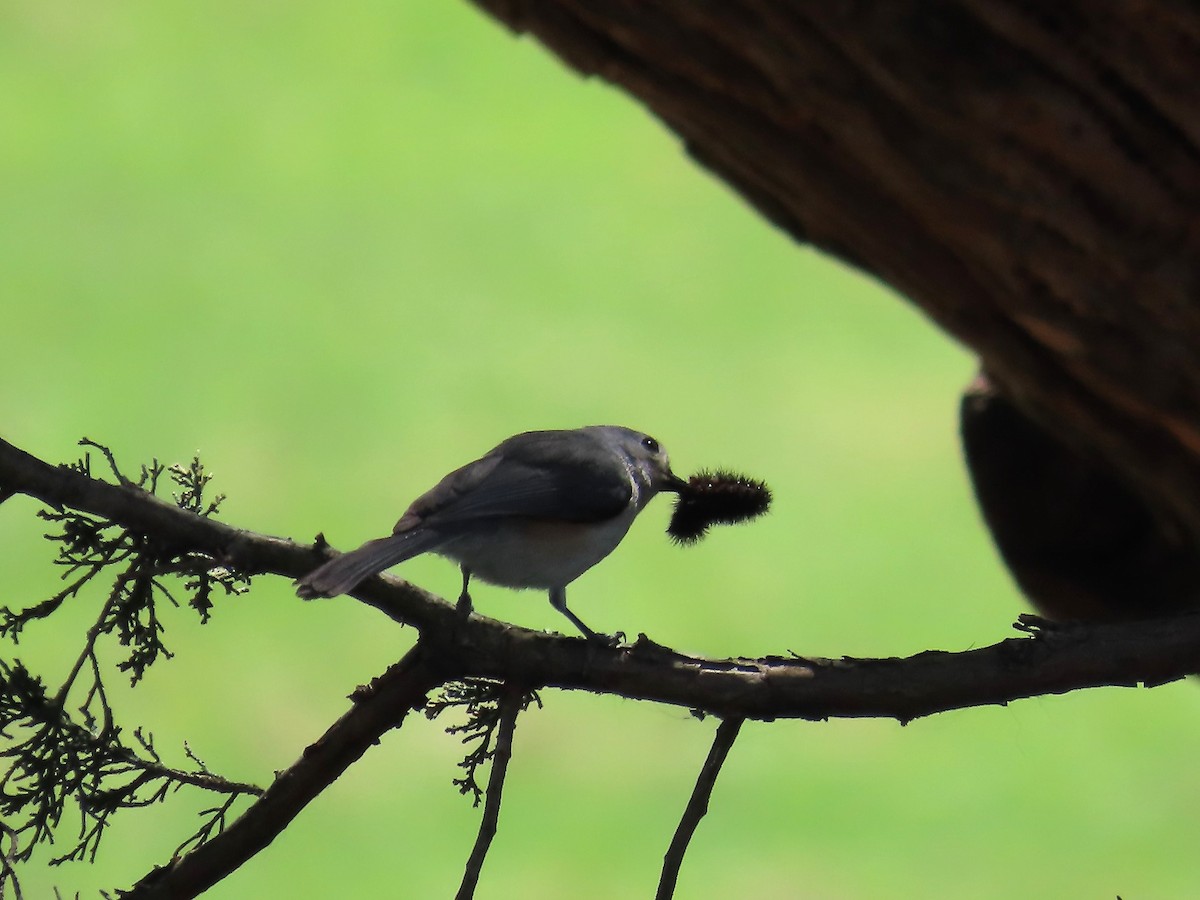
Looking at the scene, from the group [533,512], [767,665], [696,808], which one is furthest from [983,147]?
[533,512]

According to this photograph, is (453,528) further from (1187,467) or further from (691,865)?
(691,865)

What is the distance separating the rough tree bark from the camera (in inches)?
67.5

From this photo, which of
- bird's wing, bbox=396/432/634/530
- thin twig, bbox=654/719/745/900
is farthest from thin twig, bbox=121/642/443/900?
bird's wing, bbox=396/432/634/530

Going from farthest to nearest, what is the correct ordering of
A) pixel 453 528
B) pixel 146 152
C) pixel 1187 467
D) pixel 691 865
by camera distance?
1. pixel 146 152
2. pixel 691 865
3. pixel 453 528
4. pixel 1187 467

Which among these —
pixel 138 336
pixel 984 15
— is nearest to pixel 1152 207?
pixel 984 15

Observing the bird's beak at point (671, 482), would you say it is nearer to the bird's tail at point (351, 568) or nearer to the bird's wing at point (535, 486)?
the bird's wing at point (535, 486)

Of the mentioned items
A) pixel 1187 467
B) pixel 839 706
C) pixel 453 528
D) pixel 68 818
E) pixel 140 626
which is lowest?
pixel 839 706

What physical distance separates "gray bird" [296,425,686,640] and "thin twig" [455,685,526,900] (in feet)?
1.54

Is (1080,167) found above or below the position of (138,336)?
below

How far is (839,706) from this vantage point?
6.31 feet

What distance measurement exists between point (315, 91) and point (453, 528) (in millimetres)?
5505

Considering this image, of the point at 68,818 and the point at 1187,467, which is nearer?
the point at 1187,467

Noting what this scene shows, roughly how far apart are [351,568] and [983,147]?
1.02 m

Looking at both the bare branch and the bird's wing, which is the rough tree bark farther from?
the bird's wing
